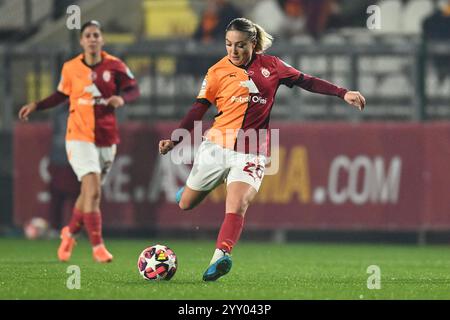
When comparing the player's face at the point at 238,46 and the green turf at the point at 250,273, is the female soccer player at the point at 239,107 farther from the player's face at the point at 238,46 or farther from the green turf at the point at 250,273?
the green turf at the point at 250,273

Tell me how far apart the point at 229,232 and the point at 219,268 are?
1.04 feet

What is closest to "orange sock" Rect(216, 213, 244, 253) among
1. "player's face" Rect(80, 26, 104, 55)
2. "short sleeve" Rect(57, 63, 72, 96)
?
"player's face" Rect(80, 26, 104, 55)

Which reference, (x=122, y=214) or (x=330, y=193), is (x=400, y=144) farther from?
(x=122, y=214)

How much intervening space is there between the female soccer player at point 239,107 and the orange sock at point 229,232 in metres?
0.04

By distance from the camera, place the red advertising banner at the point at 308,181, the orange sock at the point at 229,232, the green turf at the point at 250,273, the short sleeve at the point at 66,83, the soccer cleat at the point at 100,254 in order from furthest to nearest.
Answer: the red advertising banner at the point at 308,181, the short sleeve at the point at 66,83, the soccer cleat at the point at 100,254, the orange sock at the point at 229,232, the green turf at the point at 250,273

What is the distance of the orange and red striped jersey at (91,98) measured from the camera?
12.0 metres

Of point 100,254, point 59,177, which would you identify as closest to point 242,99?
point 100,254

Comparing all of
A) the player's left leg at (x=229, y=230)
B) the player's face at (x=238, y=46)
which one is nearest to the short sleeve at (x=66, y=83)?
the player's face at (x=238, y=46)

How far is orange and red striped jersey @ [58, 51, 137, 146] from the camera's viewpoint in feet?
39.5

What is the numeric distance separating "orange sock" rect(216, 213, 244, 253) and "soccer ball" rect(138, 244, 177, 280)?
0.50 m

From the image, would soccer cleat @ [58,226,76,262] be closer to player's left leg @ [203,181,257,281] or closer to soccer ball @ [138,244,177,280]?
soccer ball @ [138,244,177,280]

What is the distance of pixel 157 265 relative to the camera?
959cm

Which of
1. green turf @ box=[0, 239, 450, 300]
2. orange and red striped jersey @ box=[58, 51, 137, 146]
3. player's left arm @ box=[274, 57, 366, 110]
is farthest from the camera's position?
orange and red striped jersey @ box=[58, 51, 137, 146]
